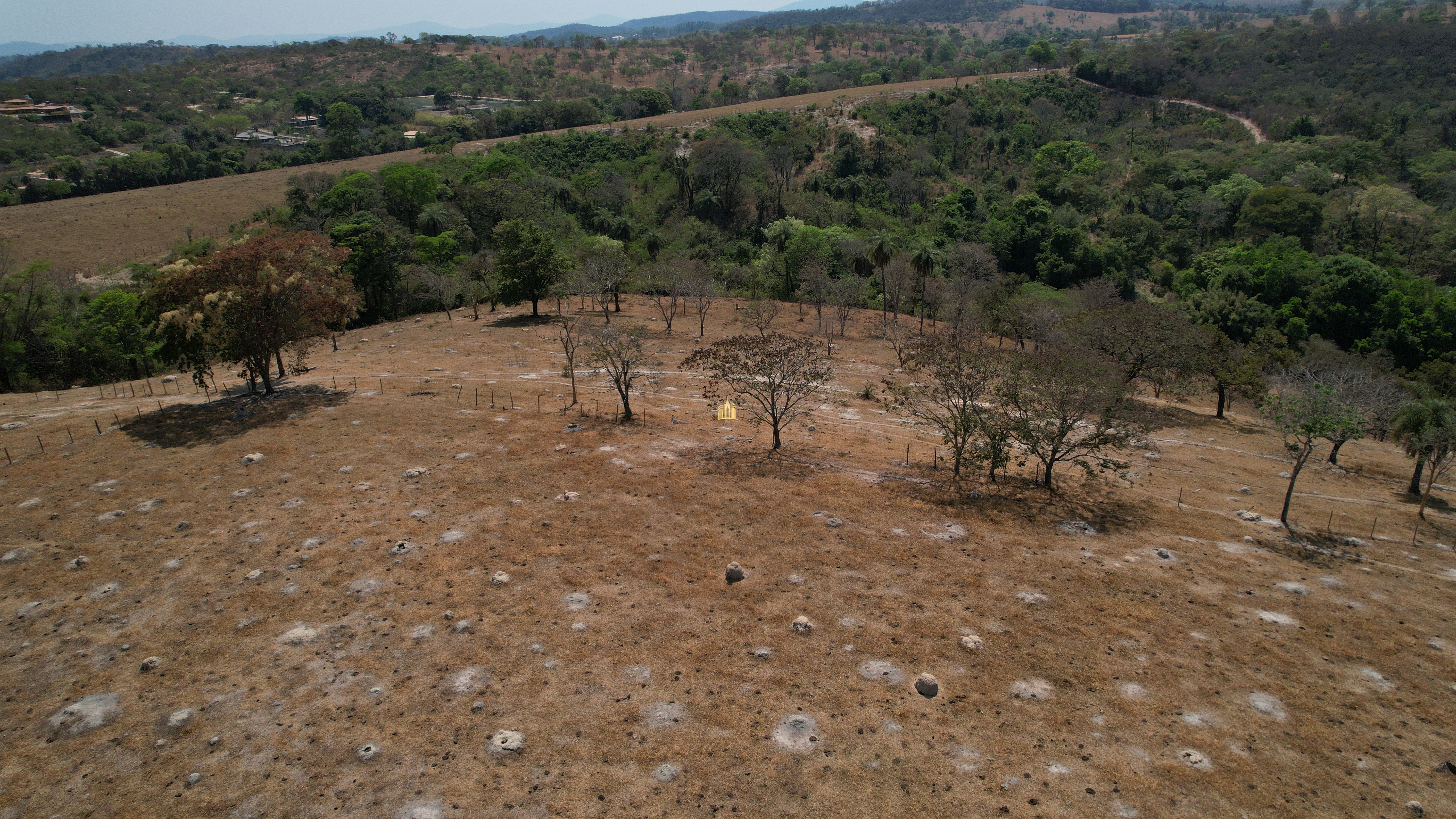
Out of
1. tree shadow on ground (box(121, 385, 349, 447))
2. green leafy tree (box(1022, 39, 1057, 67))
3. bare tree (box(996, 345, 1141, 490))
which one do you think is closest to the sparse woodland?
bare tree (box(996, 345, 1141, 490))

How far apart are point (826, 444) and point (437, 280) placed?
39750 millimetres

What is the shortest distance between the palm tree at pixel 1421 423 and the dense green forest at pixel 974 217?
13393mm

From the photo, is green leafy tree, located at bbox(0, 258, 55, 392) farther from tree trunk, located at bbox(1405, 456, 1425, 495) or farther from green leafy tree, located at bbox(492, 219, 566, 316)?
tree trunk, located at bbox(1405, 456, 1425, 495)

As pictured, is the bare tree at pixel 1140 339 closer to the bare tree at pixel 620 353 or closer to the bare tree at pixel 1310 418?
the bare tree at pixel 1310 418

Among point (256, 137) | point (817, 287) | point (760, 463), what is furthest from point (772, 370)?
point (256, 137)

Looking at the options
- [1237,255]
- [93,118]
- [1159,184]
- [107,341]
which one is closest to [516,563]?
[107,341]

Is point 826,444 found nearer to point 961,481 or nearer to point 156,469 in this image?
point 961,481

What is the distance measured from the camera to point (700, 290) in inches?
Answer: 2090

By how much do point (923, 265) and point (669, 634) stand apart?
5263 centimetres

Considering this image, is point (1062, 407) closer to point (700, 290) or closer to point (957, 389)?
point (957, 389)

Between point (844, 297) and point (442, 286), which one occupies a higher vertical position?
point (442, 286)

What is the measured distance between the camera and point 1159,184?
10025cm

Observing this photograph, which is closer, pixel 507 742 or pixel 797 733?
pixel 507 742

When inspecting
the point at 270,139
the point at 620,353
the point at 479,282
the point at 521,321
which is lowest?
the point at 521,321
